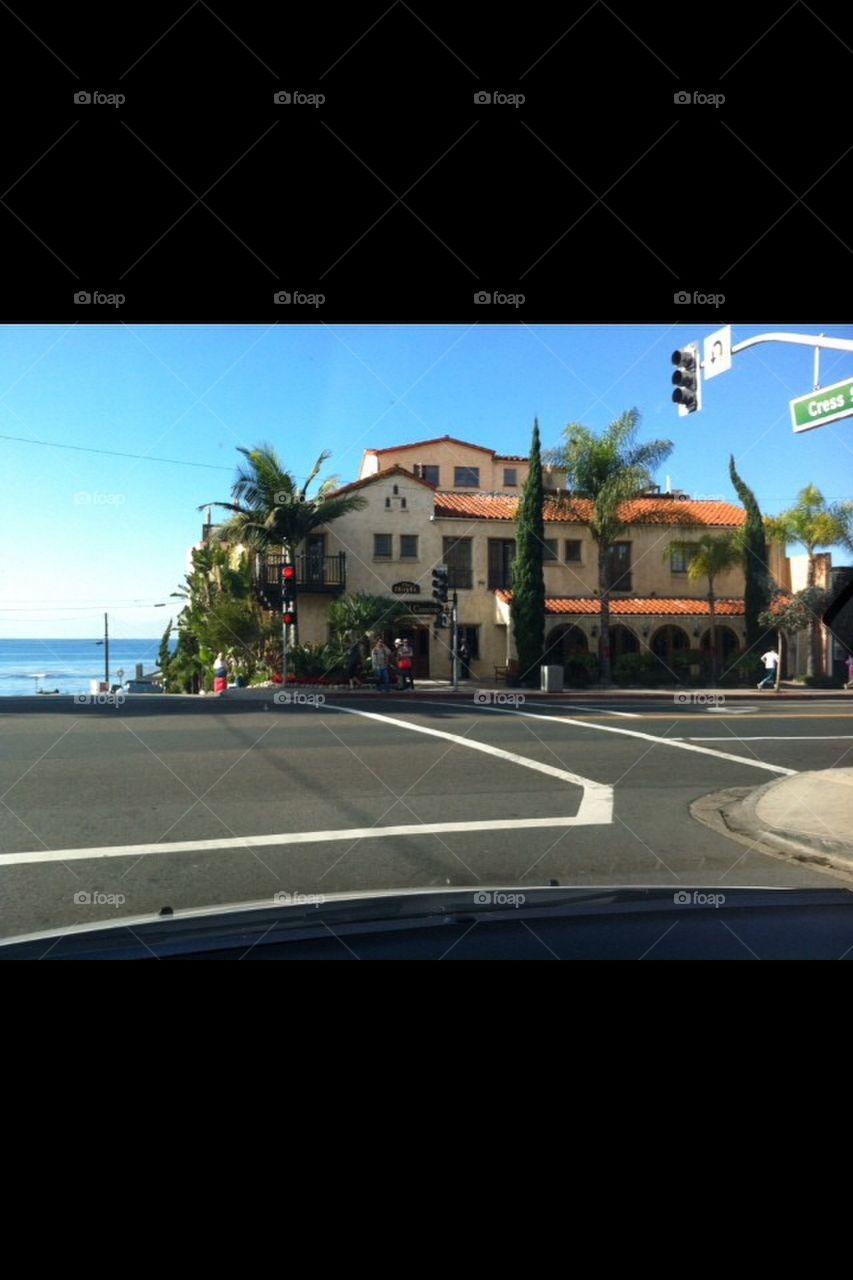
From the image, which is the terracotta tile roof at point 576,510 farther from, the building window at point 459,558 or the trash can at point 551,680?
the trash can at point 551,680

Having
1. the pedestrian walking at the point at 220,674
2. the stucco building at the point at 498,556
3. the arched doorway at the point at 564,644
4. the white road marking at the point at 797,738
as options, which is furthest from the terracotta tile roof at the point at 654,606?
the white road marking at the point at 797,738

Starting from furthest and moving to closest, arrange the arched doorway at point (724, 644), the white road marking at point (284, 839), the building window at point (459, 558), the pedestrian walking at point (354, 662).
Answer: the pedestrian walking at point (354, 662) → the white road marking at point (284, 839) → the arched doorway at point (724, 644) → the building window at point (459, 558)

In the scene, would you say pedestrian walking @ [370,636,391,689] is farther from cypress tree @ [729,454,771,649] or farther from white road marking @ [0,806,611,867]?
cypress tree @ [729,454,771,649]

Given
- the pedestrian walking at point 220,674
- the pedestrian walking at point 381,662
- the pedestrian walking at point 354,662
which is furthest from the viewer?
the pedestrian walking at point 220,674

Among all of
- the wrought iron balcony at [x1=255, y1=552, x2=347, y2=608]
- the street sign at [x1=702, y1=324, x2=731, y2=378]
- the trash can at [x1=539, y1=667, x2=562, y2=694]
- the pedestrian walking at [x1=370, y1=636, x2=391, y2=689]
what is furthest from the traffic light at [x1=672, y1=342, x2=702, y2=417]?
the pedestrian walking at [x1=370, y1=636, x2=391, y2=689]
